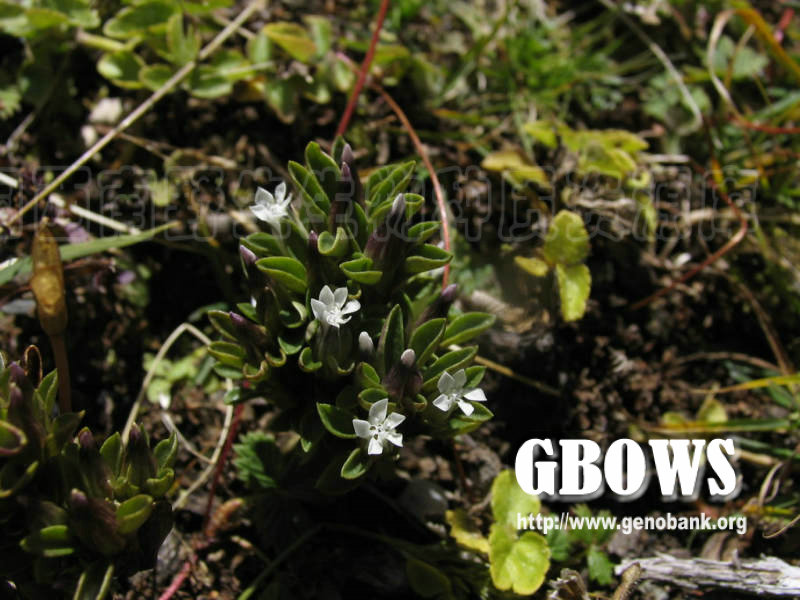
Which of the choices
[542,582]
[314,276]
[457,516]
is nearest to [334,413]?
[314,276]

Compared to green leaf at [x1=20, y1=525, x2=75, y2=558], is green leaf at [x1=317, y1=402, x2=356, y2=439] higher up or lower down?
higher up

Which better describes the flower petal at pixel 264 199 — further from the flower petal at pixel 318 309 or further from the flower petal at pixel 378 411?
the flower petal at pixel 378 411

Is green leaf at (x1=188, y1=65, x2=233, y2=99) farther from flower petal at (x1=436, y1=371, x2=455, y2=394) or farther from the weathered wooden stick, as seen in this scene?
the weathered wooden stick

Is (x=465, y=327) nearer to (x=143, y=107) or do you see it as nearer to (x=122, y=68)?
(x=143, y=107)

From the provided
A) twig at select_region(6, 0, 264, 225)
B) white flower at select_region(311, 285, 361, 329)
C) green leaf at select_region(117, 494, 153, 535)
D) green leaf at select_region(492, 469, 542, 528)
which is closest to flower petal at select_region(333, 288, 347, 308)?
white flower at select_region(311, 285, 361, 329)

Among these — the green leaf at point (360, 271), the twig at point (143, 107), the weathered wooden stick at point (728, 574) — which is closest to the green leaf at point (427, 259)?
the green leaf at point (360, 271)

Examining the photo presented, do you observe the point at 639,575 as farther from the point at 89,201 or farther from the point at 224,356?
the point at 89,201
